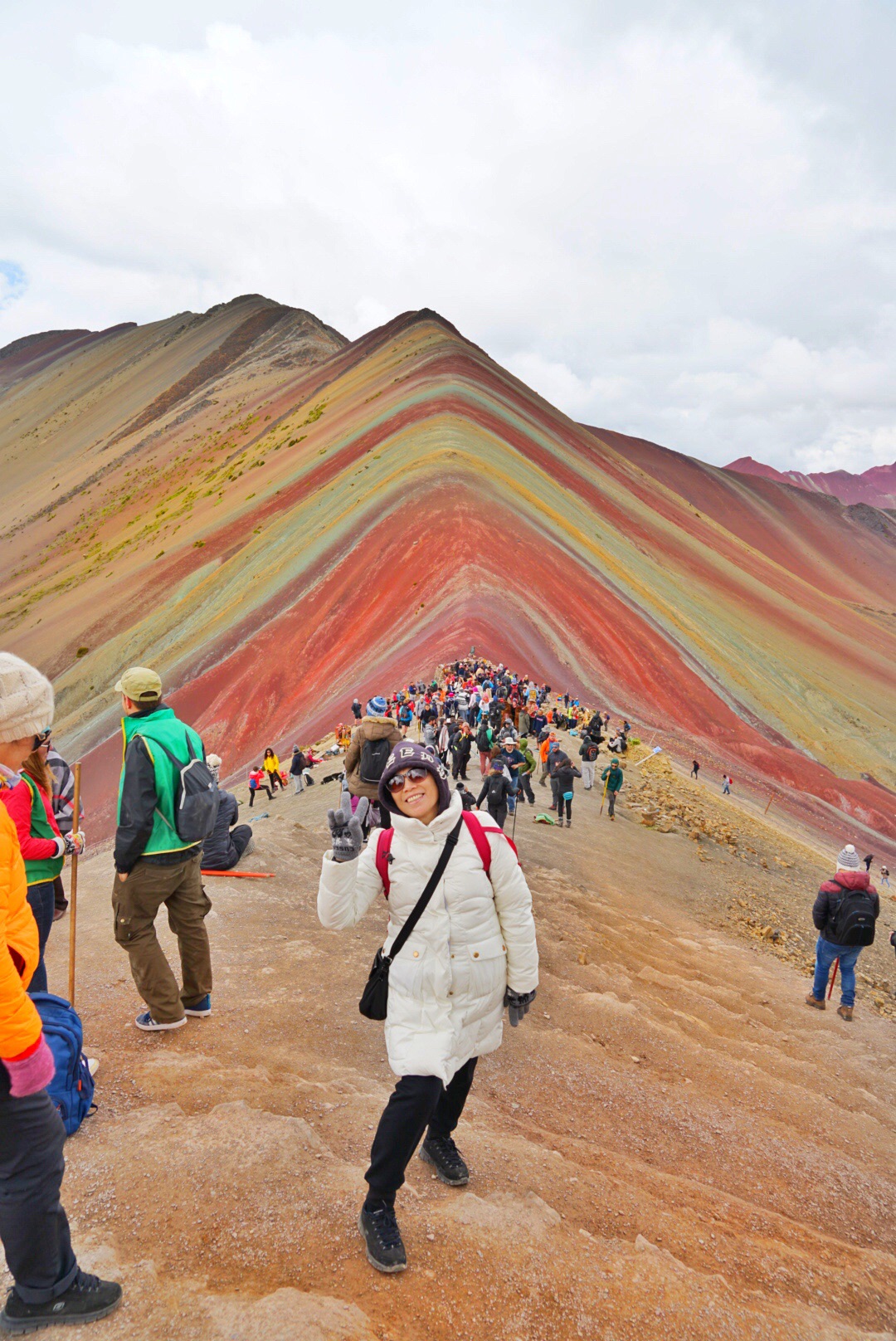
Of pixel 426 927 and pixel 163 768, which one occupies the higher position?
pixel 163 768

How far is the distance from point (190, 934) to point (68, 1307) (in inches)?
85.7

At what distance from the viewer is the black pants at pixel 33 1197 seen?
7.57ft

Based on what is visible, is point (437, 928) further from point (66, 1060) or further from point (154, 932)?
point (154, 932)

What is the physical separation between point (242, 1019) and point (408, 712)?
39.0 feet

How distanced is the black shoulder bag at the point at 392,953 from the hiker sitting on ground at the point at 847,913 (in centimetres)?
497

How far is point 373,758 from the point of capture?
6.73 metres

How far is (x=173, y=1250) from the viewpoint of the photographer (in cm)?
290

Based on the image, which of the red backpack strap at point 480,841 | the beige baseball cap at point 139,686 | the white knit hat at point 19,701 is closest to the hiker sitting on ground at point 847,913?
the red backpack strap at point 480,841

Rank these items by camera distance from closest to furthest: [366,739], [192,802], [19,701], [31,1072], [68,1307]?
[31,1072]
[68,1307]
[19,701]
[192,802]
[366,739]

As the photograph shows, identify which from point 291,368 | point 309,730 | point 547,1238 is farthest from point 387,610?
point 291,368

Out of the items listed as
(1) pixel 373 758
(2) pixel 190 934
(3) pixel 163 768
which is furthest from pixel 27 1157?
(1) pixel 373 758

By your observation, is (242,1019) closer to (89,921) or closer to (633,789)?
(89,921)

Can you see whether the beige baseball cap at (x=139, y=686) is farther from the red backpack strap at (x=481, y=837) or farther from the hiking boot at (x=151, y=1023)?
the red backpack strap at (x=481, y=837)

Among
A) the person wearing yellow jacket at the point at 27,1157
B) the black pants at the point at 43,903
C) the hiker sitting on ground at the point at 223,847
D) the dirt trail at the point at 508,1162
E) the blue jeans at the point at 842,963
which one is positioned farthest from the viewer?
the hiker sitting on ground at the point at 223,847
